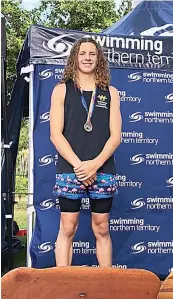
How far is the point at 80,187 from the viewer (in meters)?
3.57

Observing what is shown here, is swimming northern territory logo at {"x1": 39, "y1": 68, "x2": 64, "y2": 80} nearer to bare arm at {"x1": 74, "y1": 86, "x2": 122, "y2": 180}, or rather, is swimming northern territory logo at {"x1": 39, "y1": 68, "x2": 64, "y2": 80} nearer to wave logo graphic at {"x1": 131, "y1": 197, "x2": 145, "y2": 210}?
bare arm at {"x1": 74, "y1": 86, "x2": 122, "y2": 180}

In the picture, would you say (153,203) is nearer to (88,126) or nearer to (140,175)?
(140,175)

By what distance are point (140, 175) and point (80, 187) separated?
157 cm

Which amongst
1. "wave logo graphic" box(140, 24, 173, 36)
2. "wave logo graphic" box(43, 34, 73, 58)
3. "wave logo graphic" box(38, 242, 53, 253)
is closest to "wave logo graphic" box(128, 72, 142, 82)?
"wave logo graphic" box(43, 34, 73, 58)

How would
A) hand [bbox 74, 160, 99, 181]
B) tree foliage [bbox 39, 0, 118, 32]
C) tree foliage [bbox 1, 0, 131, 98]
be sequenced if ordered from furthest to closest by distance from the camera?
tree foliage [bbox 39, 0, 118, 32] < tree foliage [bbox 1, 0, 131, 98] < hand [bbox 74, 160, 99, 181]

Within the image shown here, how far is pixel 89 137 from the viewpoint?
3.63 m

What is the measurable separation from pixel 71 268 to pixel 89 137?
1.30 m

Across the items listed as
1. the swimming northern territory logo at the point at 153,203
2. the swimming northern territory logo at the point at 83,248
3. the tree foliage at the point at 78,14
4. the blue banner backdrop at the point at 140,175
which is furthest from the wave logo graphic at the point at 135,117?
the tree foliage at the point at 78,14

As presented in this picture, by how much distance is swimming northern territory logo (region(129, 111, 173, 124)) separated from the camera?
5059 mm

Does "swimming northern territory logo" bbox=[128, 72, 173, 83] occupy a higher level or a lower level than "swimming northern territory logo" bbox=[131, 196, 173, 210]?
higher

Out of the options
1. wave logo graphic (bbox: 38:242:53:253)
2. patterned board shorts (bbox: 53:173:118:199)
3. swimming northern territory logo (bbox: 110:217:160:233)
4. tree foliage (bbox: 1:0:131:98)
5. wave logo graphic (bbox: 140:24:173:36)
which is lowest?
wave logo graphic (bbox: 38:242:53:253)

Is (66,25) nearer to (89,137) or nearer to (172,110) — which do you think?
(172,110)

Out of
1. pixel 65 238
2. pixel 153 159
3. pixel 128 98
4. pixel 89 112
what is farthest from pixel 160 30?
pixel 65 238

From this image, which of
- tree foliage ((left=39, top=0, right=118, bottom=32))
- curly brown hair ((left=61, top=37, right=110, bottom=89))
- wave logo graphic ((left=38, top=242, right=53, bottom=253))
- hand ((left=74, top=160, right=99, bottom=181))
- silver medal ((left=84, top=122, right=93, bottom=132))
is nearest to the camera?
hand ((left=74, top=160, right=99, bottom=181))
